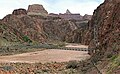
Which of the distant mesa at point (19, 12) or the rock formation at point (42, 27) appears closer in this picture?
the rock formation at point (42, 27)

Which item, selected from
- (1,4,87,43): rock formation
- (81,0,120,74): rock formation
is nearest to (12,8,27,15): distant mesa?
(1,4,87,43): rock formation

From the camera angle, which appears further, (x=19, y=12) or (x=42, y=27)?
(x=19, y=12)

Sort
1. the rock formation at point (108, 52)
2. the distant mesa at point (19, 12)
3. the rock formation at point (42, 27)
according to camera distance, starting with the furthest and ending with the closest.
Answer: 1. the distant mesa at point (19, 12)
2. the rock formation at point (42, 27)
3. the rock formation at point (108, 52)

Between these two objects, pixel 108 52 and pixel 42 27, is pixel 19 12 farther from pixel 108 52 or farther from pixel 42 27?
pixel 108 52

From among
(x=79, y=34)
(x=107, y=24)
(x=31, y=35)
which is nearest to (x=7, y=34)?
(x=31, y=35)

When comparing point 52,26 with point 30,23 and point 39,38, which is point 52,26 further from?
point 39,38

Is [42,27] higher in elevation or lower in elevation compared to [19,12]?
lower

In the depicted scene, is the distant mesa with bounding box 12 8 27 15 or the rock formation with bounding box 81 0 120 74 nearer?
the rock formation with bounding box 81 0 120 74

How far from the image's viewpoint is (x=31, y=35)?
463 feet

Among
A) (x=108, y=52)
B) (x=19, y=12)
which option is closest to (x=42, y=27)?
(x=19, y=12)

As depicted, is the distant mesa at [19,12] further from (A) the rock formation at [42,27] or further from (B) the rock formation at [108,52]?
(B) the rock formation at [108,52]

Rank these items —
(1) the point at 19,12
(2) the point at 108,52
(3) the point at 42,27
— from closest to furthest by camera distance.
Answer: (2) the point at 108,52, (3) the point at 42,27, (1) the point at 19,12

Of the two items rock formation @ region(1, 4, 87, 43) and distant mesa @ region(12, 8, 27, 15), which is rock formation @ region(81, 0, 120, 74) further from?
distant mesa @ region(12, 8, 27, 15)

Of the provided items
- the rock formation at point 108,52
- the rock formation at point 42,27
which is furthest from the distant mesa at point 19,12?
the rock formation at point 108,52
